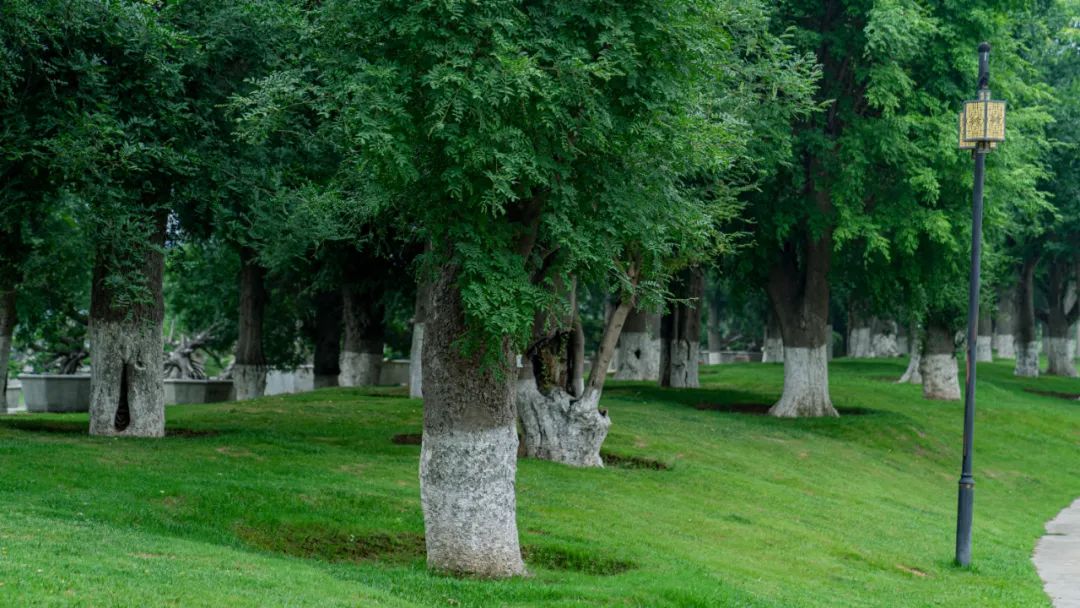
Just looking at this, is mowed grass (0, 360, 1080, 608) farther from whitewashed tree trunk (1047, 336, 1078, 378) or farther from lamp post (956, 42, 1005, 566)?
whitewashed tree trunk (1047, 336, 1078, 378)

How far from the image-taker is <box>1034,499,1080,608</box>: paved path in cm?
1641

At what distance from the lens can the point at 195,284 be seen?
135 feet

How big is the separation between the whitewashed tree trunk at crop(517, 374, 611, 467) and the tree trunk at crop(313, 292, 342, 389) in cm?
1648

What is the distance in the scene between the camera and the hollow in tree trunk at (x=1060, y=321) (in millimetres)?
52094

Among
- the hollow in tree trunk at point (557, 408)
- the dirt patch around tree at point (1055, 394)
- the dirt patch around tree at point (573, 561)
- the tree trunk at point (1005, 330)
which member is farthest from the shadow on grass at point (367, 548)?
the tree trunk at point (1005, 330)

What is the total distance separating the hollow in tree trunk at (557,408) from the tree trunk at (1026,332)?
107 ft

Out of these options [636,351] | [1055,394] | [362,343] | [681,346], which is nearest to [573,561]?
[362,343]

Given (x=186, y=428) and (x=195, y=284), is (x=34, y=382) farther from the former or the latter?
(x=186, y=428)

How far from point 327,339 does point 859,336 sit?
30930mm

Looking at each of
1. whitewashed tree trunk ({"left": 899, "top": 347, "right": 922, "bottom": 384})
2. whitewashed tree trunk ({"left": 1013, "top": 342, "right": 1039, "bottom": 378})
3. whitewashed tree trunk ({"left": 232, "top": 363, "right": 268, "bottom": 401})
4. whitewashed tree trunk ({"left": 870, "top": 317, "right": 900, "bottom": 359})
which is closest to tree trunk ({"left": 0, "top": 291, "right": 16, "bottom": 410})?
whitewashed tree trunk ({"left": 232, "top": 363, "right": 268, "bottom": 401})

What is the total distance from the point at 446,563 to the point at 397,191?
11.6ft

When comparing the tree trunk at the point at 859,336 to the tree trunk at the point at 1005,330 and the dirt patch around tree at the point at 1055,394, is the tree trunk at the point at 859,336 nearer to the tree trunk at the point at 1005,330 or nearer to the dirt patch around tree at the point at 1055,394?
the tree trunk at the point at 1005,330

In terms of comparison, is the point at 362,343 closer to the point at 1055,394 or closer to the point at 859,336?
the point at 1055,394

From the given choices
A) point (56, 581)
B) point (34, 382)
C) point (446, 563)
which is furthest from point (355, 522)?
point (34, 382)
